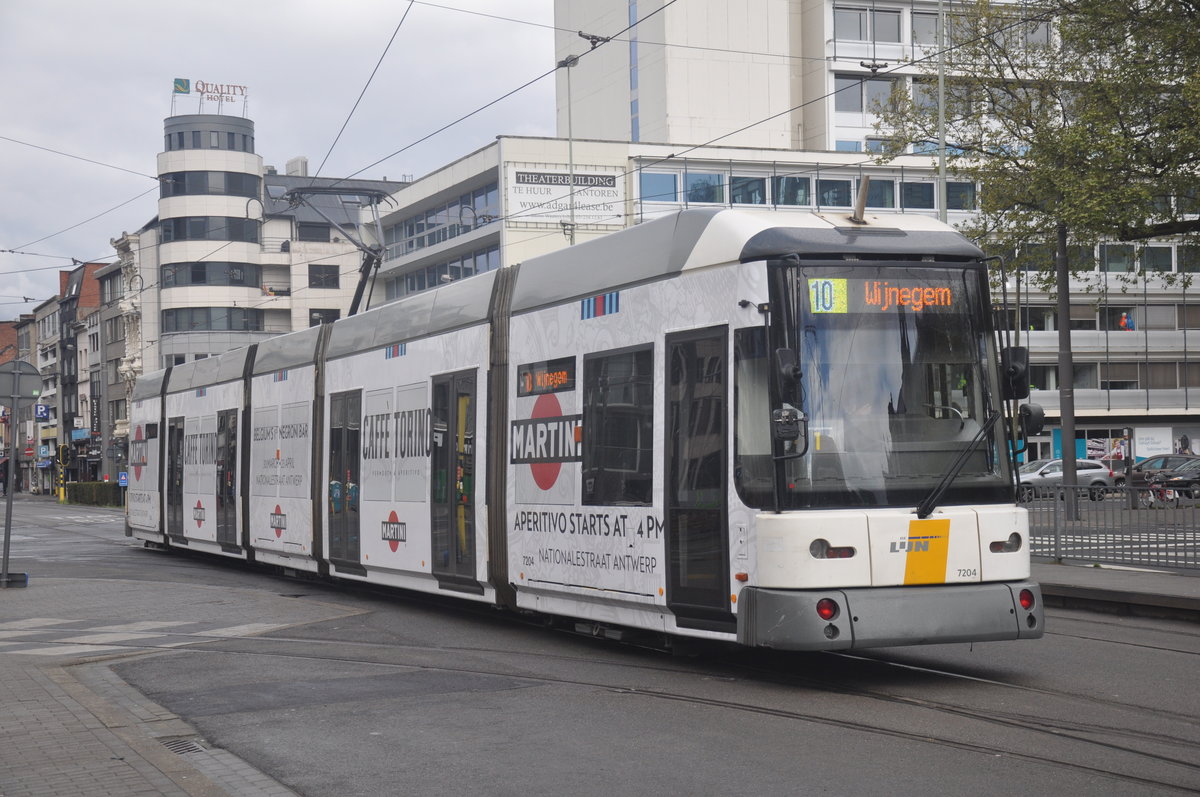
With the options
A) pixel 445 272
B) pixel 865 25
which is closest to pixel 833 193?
pixel 865 25

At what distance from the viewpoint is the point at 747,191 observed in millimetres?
57656

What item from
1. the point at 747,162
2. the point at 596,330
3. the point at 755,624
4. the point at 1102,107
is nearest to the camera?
the point at 755,624

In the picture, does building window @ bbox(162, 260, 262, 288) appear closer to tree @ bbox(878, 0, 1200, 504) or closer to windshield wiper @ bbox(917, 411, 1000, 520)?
tree @ bbox(878, 0, 1200, 504)

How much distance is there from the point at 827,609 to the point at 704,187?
162 ft

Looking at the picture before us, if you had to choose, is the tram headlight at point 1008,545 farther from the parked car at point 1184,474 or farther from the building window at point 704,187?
the building window at point 704,187

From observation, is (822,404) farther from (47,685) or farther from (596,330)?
(47,685)

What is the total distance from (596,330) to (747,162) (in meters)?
47.8

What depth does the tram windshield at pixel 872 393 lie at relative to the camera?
8961 millimetres

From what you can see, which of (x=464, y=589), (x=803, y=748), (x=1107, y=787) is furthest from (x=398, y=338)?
(x=1107, y=787)

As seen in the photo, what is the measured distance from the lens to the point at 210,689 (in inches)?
384

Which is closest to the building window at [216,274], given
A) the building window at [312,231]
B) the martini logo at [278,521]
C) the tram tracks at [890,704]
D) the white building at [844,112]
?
the building window at [312,231]

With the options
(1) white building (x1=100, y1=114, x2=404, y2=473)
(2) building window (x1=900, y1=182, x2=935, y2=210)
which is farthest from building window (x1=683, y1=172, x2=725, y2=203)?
(1) white building (x1=100, y1=114, x2=404, y2=473)

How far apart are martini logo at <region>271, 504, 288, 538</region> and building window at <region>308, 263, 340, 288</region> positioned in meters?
62.6

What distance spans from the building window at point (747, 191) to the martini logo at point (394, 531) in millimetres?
44025
